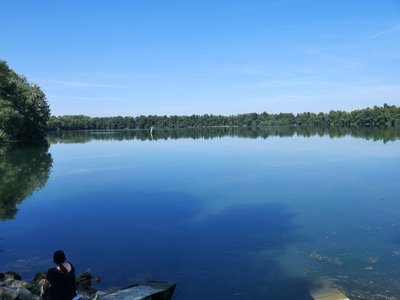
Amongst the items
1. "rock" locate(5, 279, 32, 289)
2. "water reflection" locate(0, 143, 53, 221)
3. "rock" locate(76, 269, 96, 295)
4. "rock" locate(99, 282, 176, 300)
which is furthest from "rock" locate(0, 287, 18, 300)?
"water reflection" locate(0, 143, 53, 221)

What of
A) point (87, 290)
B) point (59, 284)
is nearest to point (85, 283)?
point (87, 290)

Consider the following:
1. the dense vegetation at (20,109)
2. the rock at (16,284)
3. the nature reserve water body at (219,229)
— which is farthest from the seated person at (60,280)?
the dense vegetation at (20,109)

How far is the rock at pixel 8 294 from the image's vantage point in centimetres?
990

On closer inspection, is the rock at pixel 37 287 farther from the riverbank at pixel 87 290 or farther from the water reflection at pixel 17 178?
the water reflection at pixel 17 178

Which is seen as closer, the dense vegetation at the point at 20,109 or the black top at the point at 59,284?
the black top at the point at 59,284

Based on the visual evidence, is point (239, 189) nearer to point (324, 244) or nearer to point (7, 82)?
point (324, 244)

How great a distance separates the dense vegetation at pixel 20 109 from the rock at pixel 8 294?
5342cm

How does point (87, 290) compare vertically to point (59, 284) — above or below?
below

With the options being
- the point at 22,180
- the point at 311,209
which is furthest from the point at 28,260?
the point at 22,180

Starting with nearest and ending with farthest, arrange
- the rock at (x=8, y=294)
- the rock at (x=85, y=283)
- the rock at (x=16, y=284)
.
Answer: the rock at (x=8, y=294), the rock at (x=16, y=284), the rock at (x=85, y=283)

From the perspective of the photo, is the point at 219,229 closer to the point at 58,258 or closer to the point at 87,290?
the point at 87,290

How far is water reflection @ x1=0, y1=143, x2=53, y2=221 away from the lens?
25.0 meters

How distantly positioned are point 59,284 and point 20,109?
6942 centimetres

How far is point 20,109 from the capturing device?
70.1 metres
